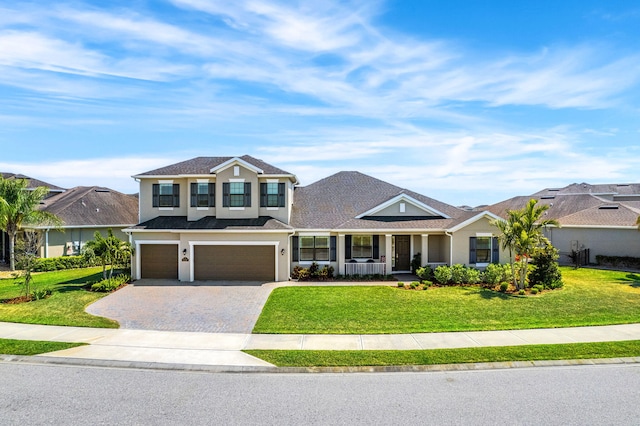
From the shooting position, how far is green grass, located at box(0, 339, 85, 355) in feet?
35.7

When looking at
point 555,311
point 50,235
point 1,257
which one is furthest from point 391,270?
point 1,257

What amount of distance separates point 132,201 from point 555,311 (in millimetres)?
34755

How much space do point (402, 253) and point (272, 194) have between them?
335 inches

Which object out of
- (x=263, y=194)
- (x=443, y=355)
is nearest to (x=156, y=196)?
(x=263, y=194)

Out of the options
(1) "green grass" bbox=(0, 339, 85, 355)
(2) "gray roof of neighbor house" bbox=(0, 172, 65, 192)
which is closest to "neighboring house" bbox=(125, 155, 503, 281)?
(1) "green grass" bbox=(0, 339, 85, 355)

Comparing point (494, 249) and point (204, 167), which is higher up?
point (204, 167)

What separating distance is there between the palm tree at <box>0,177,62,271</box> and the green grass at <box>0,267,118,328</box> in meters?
4.37

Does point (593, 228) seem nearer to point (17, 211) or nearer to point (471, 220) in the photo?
point (471, 220)

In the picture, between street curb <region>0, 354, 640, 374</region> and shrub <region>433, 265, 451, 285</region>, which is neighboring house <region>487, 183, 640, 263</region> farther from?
street curb <region>0, 354, 640, 374</region>

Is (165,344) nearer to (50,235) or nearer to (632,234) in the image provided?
(50,235)

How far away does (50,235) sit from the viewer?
28.0 m

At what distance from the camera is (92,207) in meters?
32.4

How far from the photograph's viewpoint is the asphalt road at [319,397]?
7.33m

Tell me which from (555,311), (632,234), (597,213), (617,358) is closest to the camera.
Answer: (617,358)
